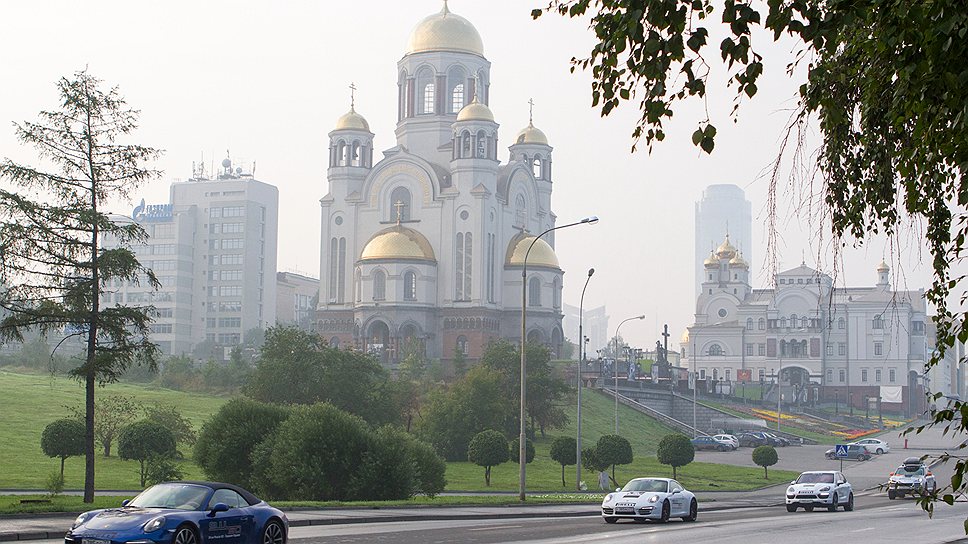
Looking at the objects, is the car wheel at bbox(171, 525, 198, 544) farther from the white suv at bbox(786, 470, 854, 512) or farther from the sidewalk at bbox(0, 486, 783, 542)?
the white suv at bbox(786, 470, 854, 512)

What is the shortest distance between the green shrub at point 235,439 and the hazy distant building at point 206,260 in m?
129

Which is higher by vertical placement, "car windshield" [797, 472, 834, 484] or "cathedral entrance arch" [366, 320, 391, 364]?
"cathedral entrance arch" [366, 320, 391, 364]

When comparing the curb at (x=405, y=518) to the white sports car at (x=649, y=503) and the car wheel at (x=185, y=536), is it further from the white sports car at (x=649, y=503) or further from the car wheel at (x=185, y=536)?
the car wheel at (x=185, y=536)

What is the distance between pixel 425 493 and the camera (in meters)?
41.2

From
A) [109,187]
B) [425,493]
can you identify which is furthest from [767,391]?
[109,187]

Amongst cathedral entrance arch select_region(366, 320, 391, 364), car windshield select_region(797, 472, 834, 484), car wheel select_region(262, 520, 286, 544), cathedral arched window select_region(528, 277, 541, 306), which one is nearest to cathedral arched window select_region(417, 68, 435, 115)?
cathedral arched window select_region(528, 277, 541, 306)

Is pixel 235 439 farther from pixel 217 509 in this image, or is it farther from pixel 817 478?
pixel 217 509

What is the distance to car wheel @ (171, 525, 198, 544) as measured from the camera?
15332 millimetres

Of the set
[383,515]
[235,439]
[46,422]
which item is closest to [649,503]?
[383,515]

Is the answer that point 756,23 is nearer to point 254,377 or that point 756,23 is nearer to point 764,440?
point 254,377

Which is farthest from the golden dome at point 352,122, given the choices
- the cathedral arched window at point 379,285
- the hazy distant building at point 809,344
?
the hazy distant building at point 809,344

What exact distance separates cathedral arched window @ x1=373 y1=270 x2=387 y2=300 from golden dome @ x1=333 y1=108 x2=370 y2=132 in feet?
54.7

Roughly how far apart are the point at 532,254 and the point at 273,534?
8949 cm

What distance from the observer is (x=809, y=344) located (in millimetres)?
138500
